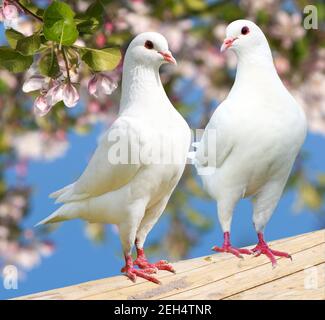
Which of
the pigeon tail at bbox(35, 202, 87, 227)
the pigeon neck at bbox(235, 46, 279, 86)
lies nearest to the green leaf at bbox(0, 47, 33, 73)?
the pigeon tail at bbox(35, 202, 87, 227)

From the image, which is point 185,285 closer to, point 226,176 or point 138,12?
point 226,176

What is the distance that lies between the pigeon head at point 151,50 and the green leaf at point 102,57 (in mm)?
363

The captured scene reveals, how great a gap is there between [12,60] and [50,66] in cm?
12

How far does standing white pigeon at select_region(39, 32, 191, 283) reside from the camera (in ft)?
8.36

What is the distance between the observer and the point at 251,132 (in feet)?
9.20

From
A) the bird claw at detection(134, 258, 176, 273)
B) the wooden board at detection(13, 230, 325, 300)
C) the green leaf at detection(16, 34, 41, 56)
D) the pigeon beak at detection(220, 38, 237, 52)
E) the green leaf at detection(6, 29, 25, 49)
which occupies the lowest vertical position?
the wooden board at detection(13, 230, 325, 300)

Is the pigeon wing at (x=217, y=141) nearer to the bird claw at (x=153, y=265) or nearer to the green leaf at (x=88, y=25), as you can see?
the bird claw at (x=153, y=265)

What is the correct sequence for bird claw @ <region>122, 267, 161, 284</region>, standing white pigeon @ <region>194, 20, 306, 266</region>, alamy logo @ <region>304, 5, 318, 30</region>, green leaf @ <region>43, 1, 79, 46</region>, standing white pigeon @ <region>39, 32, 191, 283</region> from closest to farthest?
green leaf @ <region>43, 1, 79, 46</region> < standing white pigeon @ <region>39, 32, 191, 283</region> < bird claw @ <region>122, 267, 161, 284</region> < standing white pigeon @ <region>194, 20, 306, 266</region> < alamy logo @ <region>304, 5, 318, 30</region>

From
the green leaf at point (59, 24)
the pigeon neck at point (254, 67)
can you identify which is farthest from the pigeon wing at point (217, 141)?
the green leaf at point (59, 24)

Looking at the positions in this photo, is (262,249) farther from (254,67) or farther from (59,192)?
(59,192)

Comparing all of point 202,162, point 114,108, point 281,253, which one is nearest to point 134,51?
point 202,162

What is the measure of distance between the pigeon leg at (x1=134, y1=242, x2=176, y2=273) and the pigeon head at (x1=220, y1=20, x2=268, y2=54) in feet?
2.80

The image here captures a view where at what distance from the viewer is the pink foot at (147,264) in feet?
9.06

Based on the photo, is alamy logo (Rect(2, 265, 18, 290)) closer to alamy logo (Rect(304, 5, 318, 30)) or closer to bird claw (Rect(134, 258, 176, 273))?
bird claw (Rect(134, 258, 176, 273))
